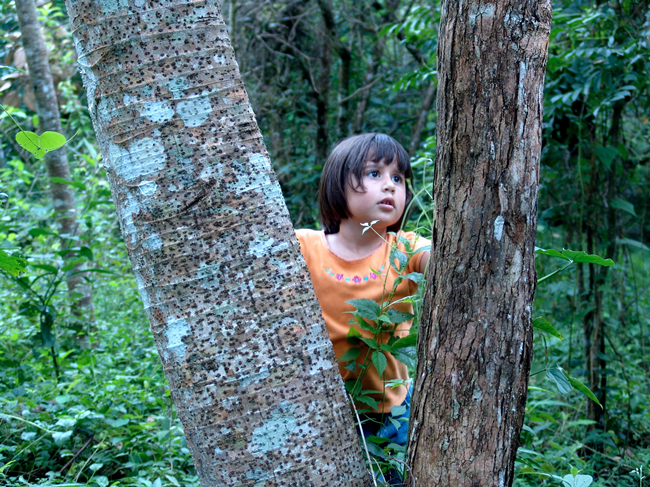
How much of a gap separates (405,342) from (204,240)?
574mm

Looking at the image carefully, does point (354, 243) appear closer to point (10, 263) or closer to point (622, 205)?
point (10, 263)

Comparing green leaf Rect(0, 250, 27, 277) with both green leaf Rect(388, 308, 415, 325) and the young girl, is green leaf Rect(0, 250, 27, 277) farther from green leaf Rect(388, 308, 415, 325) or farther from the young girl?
green leaf Rect(388, 308, 415, 325)

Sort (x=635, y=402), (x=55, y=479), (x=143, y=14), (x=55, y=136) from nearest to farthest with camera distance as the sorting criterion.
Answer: (x=143, y=14) < (x=55, y=136) < (x=55, y=479) < (x=635, y=402)

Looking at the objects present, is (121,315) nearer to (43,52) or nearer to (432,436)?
(43,52)

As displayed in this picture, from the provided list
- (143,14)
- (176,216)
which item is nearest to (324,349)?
(176,216)

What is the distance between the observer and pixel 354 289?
5.68 ft

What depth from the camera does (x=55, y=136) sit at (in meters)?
1.51

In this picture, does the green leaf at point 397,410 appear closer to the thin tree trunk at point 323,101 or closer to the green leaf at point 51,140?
the green leaf at point 51,140

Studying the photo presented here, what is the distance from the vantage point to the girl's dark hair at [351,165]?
1735 mm

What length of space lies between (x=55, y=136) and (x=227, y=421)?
100cm

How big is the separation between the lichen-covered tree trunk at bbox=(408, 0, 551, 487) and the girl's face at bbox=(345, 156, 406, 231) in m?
0.65

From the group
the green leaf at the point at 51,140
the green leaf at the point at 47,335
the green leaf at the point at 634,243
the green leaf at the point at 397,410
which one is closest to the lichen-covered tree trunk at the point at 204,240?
the green leaf at the point at 397,410

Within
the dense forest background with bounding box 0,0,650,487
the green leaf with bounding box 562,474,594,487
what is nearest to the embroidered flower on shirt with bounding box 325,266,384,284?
the dense forest background with bounding box 0,0,650,487

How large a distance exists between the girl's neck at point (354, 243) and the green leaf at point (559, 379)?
29.0 inches
